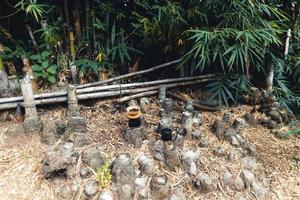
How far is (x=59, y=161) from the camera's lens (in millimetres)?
1712

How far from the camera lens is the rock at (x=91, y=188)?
5.53ft

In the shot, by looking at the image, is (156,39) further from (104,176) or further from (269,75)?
(104,176)

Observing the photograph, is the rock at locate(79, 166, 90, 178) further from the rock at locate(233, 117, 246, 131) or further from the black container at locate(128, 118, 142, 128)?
the rock at locate(233, 117, 246, 131)

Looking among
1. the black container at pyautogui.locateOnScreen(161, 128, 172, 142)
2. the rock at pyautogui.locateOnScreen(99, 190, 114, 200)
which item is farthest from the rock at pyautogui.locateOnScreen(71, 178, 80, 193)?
the black container at pyautogui.locateOnScreen(161, 128, 172, 142)

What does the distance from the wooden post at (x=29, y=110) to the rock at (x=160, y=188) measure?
91 centimetres

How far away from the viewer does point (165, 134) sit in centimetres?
193

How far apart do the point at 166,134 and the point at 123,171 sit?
0.39 meters

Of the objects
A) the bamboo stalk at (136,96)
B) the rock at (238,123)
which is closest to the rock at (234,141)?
the rock at (238,123)

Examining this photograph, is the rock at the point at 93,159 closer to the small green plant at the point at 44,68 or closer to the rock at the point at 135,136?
the rock at the point at 135,136

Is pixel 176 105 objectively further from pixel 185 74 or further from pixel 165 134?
pixel 165 134

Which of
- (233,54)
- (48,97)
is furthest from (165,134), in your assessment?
(48,97)

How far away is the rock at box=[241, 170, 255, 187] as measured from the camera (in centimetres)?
186

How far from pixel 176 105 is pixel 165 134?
516mm

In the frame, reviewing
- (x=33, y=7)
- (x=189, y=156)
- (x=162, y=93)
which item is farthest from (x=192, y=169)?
(x=33, y=7)
